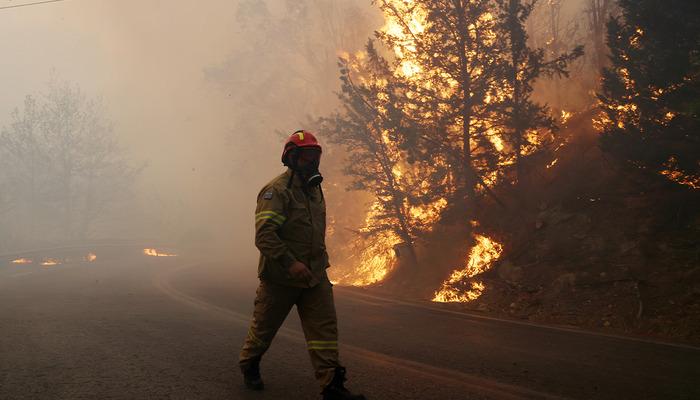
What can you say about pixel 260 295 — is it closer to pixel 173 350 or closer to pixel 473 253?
pixel 173 350

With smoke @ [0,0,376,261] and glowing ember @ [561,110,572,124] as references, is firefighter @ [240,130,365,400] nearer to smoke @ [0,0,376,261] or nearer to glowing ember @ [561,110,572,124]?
glowing ember @ [561,110,572,124]

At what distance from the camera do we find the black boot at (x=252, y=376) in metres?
A: 4.68

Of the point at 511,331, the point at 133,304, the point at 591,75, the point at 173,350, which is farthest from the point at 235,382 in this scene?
the point at 591,75

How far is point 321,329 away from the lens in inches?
170

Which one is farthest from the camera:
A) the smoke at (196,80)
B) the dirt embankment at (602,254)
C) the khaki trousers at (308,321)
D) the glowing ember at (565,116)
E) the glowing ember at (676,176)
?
the smoke at (196,80)

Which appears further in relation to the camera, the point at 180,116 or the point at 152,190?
the point at 180,116

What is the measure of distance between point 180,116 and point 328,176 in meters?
81.4

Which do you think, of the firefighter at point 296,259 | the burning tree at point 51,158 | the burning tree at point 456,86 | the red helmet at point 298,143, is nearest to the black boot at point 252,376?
the firefighter at point 296,259

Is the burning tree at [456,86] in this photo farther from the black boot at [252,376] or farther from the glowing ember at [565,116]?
the black boot at [252,376]

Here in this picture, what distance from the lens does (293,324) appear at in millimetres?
8125

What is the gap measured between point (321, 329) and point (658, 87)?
8.86 m

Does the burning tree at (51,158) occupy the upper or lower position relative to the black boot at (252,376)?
upper

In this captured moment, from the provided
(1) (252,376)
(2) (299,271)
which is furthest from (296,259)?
(1) (252,376)

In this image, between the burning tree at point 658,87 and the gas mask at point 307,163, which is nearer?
the gas mask at point 307,163
